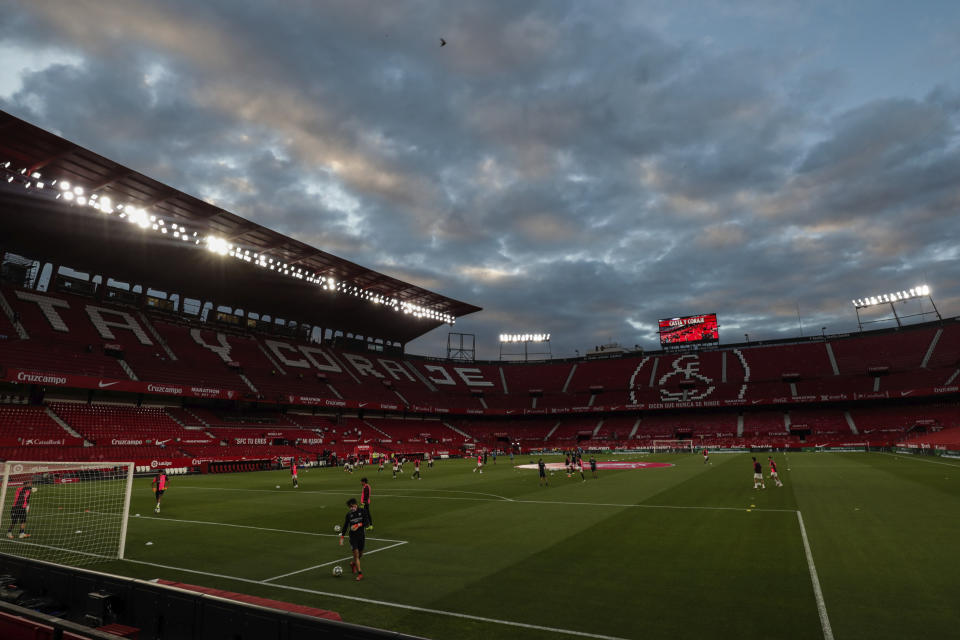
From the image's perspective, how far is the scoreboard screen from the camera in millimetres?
85375

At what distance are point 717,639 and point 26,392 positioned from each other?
51926 mm

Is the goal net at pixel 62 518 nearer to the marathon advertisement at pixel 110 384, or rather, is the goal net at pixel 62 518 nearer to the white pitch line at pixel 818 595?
the marathon advertisement at pixel 110 384

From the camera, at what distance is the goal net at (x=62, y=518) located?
13109 millimetres

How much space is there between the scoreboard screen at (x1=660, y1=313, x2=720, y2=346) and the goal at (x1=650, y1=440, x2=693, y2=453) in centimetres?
2428

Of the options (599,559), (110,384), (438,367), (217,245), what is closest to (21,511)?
(599,559)

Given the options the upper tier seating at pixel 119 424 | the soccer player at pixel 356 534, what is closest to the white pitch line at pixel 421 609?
the soccer player at pixel 356 534

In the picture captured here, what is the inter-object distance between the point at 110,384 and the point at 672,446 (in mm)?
62716

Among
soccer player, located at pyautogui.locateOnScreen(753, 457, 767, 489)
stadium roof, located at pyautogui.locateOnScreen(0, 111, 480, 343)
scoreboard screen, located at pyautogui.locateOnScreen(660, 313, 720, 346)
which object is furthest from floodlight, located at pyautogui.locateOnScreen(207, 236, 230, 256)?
scoreboard screen, located at pyautogui.locateOnScreen(660, 313, 720, 346)

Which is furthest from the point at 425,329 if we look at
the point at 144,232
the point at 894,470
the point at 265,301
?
the point at 894,470

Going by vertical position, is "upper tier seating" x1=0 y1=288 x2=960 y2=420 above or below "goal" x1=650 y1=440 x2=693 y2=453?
above

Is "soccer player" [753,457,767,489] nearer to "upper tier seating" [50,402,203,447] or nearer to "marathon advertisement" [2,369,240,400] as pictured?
"upper tier seating" [50,402,203,447]

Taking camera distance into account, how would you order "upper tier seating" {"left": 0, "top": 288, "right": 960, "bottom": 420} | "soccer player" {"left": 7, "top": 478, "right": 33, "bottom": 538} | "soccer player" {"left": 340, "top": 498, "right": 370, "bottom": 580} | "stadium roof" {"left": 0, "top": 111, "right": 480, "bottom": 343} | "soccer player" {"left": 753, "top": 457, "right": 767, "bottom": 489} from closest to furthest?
"soccer player" {"left": 340, "top": 498, "right": 370, "bottom": 580} → "soccer player" {"left": 7, "top": 478, "right": 33, "bottom": 538} → "soccer player" {"left": 753, "top": 457, "right": 767, "bottom": 489} → "stadium roof" {"left": 0, "top": 111, "right": 480, "bottom": 343} → "upper tier seating" {"left": 0, "top": 288, "right": 960, "bottom": 420}

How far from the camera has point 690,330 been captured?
8662 cm

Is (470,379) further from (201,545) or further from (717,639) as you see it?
(717,639)
